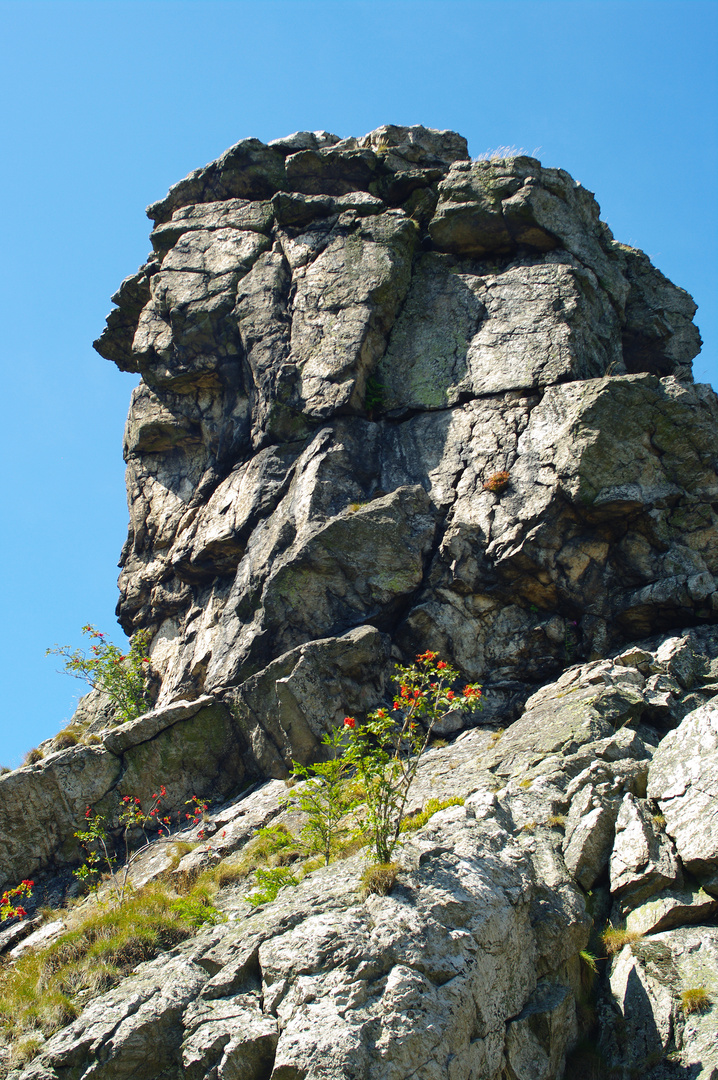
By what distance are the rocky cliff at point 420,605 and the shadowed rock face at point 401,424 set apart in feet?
0.46

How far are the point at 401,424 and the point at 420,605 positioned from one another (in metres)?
8.16

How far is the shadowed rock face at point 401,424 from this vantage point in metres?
24.1

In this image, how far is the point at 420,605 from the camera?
25.3 metres

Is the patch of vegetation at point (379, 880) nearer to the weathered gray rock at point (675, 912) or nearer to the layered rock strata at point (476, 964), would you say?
the layered rock strata at point (476, 964)

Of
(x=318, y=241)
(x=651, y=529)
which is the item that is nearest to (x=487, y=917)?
(x=651, y=529)

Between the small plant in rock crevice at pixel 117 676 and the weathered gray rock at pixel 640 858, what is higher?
the small plant in rock crevice at pixel 117 676

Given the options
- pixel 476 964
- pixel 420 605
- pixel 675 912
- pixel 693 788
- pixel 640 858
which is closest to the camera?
pixel 476 964

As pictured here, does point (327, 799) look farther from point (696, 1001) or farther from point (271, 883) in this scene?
point (696, 1001)

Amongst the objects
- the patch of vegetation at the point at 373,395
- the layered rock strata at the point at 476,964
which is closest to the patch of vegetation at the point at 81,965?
the layered rock strata at the point at 476,964

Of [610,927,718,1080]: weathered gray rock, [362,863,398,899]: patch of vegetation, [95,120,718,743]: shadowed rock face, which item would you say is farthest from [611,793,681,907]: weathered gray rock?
[95,120,718,743]: shadowed rock face

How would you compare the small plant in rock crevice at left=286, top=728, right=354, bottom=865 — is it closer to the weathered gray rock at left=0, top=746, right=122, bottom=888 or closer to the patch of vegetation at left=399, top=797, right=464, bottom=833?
the patch of vegetation at left=399, top=797, right=464, bottom=833

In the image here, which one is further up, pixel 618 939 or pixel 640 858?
pixel 640 858

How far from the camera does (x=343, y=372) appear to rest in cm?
2983

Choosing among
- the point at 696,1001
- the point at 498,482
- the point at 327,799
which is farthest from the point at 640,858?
the point at 498,482
